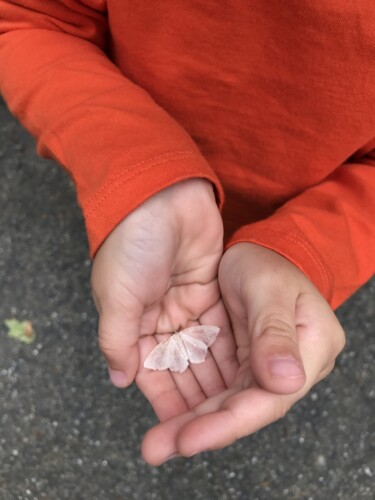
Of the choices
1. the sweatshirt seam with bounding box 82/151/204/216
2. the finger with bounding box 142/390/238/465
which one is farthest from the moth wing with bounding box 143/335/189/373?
the sweatshirt seam with bounding box 82/151/204/216

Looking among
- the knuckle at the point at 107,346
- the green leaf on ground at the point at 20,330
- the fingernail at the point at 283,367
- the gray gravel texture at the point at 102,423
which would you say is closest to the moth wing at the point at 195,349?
the knuckle at the point at 107,346

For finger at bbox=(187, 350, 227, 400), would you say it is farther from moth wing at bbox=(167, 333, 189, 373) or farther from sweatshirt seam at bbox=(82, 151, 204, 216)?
sweatshirt seam at bbox=(82, 151, 204, 216)

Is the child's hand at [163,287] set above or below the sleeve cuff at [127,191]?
below

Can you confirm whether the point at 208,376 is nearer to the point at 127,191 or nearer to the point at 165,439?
the point at 165,439

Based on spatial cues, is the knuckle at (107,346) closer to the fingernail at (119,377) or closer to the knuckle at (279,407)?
the fingernail at (119,377)

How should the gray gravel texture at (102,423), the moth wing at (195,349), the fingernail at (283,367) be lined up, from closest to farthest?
the fingernail at (283,367)
the moth wing at (195,349)
the gray gravel texture at (102,423)

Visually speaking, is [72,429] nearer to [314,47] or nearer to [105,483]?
[105,483]


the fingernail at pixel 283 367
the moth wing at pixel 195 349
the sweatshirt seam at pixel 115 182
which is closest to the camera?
the fingernail at pixel 283 367
